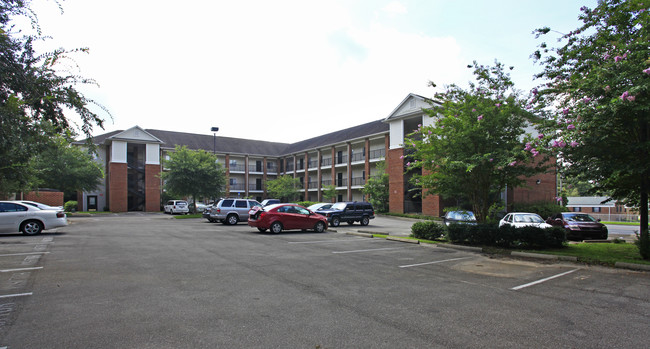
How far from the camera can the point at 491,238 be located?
534 inches

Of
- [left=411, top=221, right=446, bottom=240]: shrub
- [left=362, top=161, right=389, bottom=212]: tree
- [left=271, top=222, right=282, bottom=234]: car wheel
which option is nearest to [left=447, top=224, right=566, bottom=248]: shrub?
[left=411, top=221, right=446, bottom=240]: shrub

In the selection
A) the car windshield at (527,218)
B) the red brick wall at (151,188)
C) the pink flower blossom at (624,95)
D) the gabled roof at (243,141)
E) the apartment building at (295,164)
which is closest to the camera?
the pink flower blossom at (624,95)

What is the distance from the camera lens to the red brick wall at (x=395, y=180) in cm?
3888

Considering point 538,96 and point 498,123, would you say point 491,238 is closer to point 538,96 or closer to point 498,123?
point 498,123

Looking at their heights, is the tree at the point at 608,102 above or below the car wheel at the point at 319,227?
above

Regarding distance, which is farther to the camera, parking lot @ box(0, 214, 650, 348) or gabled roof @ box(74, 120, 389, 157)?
gabled roof @ box(74, 120, 389, 157)

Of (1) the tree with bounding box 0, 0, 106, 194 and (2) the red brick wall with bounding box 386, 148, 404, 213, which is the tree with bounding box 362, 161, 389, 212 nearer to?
(2) the red brick wall with bounding box 386, 148, 404, 213

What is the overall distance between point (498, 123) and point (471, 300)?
8608mm

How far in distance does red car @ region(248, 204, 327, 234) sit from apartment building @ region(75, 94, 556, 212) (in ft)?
63.8

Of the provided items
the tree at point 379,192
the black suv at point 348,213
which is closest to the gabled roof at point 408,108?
the tree at point 379,192

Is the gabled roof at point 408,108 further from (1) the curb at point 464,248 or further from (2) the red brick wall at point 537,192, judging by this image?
(1) the curb at point 464,248

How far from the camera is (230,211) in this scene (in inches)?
966

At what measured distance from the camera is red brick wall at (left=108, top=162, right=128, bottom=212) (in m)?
46.2

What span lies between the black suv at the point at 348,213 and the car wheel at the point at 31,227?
568 inches
